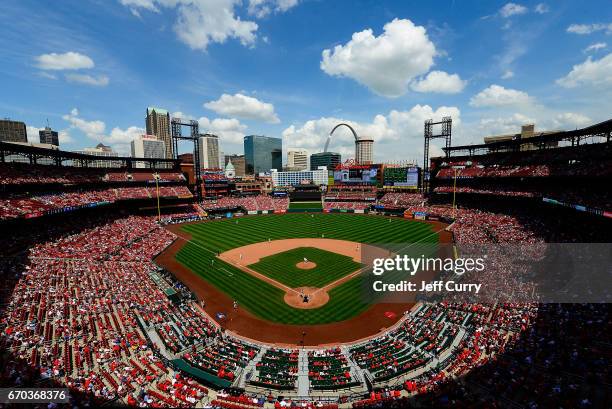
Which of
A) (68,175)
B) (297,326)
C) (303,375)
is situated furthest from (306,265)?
(68,175)

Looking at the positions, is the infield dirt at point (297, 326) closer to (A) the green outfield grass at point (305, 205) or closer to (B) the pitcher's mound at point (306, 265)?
(B) the pitcher's mound at point (306, 265)

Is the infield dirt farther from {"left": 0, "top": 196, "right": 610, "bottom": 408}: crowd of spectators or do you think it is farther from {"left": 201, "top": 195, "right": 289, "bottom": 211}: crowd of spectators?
{"left": 201, "top": 195, "right": 289, "bottom": 211}: crowd of spectators

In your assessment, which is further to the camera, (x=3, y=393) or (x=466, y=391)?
(x=466, y=391)

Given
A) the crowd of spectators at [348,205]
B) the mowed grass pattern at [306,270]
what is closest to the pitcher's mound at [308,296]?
the mowed grass pattern at [306,270]

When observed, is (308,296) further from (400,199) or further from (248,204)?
(248,204)

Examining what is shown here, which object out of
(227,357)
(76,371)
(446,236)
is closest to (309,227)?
(446,236)

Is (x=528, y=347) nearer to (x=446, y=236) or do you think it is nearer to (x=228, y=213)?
(x=446, y=236)
